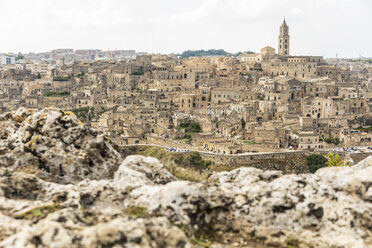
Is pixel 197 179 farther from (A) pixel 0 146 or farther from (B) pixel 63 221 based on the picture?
(A) pixel 0 146

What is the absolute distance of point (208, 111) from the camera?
56875mm

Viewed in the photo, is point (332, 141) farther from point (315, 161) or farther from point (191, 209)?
point (191, 209)

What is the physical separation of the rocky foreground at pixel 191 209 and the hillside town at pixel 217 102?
34.0 meters

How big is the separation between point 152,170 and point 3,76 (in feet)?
317

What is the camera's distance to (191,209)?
9461 millimetres

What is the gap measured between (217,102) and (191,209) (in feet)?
173

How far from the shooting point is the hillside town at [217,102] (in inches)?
1873

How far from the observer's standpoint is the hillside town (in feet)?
156

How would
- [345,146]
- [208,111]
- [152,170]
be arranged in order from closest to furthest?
[152,170] → [345,146] → [208,111]

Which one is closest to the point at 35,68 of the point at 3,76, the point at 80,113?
the point at 3,76

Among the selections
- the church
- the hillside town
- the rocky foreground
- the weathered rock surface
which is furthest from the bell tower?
the rocky foreground

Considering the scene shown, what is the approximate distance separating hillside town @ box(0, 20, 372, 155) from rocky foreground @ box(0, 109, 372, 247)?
112 ft

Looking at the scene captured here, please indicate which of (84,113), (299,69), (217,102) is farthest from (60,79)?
(299,69)

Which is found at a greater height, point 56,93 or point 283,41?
point 283,41
